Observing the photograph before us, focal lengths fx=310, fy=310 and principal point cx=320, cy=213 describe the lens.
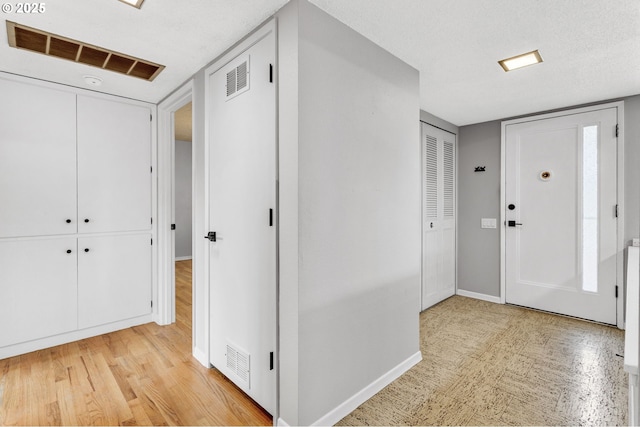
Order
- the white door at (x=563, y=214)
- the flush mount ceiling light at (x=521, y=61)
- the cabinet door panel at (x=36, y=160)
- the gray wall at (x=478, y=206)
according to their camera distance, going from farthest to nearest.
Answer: the gray wall at (x=478, y=206), the white door at (x=563, y=214), the cabinet door panel at (x=36, y=160), the flush mount ceiling light at (x=521, y=61)

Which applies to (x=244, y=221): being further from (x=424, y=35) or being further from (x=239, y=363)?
(x=424, y=35)

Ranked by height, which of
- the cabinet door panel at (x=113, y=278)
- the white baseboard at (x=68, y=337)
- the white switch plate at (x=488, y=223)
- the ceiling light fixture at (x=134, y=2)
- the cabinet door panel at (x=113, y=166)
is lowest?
the white baseboard at (x=68, y=337)

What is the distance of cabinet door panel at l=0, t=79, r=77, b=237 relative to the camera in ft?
8.23

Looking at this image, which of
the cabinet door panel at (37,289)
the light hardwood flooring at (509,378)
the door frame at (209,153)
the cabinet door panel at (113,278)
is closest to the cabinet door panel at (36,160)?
the cabinet door panel at (37,289)

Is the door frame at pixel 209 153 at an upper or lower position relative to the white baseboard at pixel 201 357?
upper

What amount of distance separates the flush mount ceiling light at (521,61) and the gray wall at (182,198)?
6328mm

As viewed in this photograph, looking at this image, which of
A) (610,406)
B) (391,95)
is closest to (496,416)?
(610,406)

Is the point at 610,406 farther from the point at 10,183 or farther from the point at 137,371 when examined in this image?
the point at 10,183

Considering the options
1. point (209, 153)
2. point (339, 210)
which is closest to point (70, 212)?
point (209, 153)

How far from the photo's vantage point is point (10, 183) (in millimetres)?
2520

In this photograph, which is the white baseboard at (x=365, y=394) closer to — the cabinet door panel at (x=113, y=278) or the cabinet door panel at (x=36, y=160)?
the cabinet door panel at (x=113, y=278)

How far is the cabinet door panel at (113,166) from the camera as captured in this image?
2881 mm

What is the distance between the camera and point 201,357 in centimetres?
246

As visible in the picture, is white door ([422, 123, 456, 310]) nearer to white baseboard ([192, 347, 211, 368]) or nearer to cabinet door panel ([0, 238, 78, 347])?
white baseboard ([192, 347, 211, 368])
